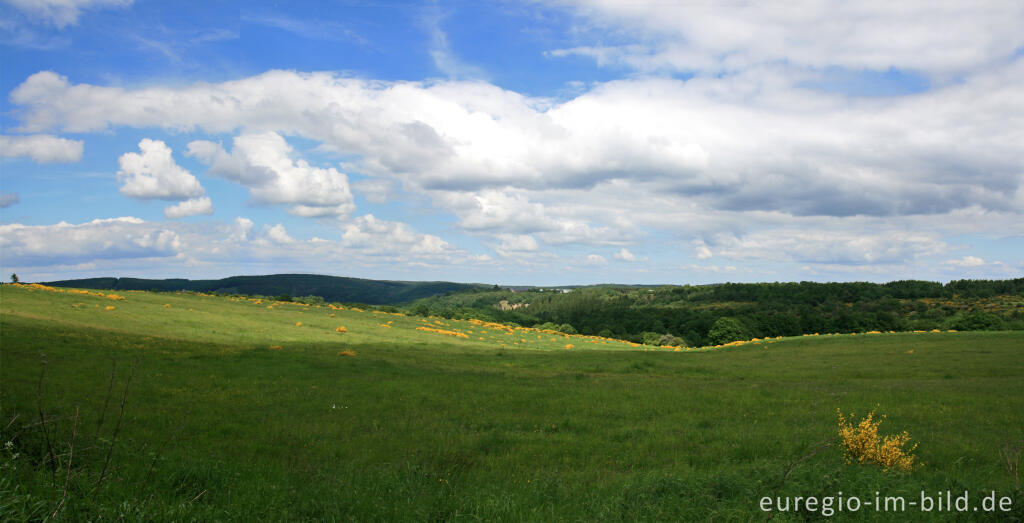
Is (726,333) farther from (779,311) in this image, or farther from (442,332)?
(442,332)

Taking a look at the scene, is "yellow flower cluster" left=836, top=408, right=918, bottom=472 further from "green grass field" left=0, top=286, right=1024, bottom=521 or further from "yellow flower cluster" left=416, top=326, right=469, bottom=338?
"yellow flower cluster" left=416, top=326, right=469, bottom=338

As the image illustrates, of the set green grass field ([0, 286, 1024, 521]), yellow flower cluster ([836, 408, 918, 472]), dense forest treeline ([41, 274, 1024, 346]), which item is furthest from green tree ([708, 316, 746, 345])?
yellow flower cluster ([836, 408, 918, 472])

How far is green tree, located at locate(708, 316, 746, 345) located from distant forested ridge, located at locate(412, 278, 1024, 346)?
16 cm

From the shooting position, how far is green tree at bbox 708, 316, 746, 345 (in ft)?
260

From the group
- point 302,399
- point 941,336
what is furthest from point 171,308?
point 941,336

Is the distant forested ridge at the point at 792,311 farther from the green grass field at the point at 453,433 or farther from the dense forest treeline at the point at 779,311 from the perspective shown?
the green grass field at the point at 453,433

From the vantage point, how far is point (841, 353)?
36.2 metres

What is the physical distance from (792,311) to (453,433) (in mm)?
121179

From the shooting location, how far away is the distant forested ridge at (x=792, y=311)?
7950 centimetres

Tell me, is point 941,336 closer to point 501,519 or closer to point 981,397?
point 981,397

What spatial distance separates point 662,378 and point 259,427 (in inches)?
724

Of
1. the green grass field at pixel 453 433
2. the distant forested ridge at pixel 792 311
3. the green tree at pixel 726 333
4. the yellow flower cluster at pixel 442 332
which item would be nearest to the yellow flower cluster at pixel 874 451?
the green grass field at pixel 453 433

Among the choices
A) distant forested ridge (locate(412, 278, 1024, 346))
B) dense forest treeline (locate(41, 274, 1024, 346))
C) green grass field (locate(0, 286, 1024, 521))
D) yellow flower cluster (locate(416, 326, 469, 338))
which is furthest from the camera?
distant forested ridge (locate(412, 278, 1024, 346))

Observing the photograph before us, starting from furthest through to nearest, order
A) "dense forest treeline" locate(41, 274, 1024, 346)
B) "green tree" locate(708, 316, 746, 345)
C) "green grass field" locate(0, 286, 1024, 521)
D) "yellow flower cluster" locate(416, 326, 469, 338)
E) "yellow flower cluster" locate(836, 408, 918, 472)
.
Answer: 1. "green tree" locate(708, 316, 746, 345)
2. "dense forest treeline" locate(41, 274, 1024, 346)
3. "yellow flower cluster" locate(416, 326, 469, 338)
4. "yellow flower cluster" locate(836, 408, 918, 472)
5. "green grass field" locate(0, 286, 1024, 521)
